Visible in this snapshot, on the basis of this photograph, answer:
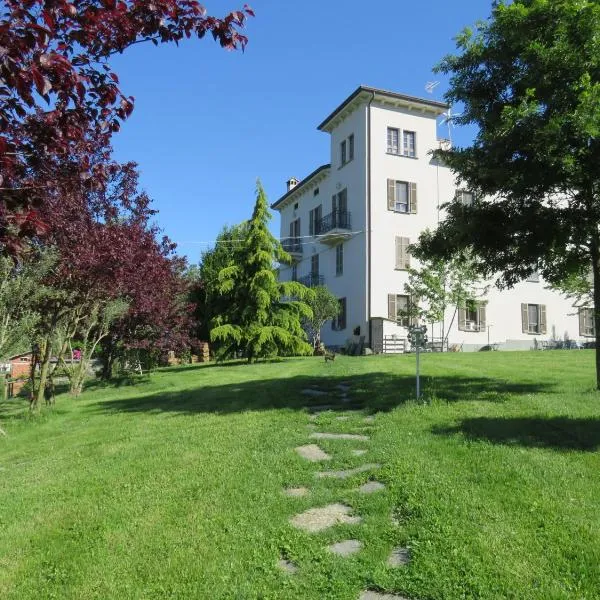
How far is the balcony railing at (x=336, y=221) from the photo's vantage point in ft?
96.5

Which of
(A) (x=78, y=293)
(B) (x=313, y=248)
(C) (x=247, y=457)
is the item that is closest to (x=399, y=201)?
(B) (x=313, y=248)

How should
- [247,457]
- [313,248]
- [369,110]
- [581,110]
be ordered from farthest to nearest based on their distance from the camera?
[313,248] < [369,110] < [581,110] < [247,457]

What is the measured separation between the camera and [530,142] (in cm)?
750

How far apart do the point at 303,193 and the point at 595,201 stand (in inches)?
1148

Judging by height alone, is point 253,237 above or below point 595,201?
above

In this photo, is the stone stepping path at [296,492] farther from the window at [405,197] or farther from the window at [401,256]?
the window at [405,197]

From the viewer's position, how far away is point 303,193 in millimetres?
36469

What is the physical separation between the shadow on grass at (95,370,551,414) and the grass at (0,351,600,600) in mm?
266

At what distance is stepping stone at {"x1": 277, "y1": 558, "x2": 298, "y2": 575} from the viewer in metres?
3.63

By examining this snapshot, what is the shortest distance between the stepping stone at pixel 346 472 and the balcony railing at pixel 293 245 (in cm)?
3018

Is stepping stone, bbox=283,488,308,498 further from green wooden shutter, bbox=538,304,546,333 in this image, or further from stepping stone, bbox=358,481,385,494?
green wooden shutter, bbox=538,304,546,333

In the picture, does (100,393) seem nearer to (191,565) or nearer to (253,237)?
(253,237)

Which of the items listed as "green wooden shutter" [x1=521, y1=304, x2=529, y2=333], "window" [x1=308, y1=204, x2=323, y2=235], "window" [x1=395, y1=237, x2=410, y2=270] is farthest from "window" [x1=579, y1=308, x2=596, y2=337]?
"window" [x1=308, y1=204, x2=323, y2=235]

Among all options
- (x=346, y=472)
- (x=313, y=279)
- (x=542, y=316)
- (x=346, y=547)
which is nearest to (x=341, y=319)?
(x=313, y=279)
